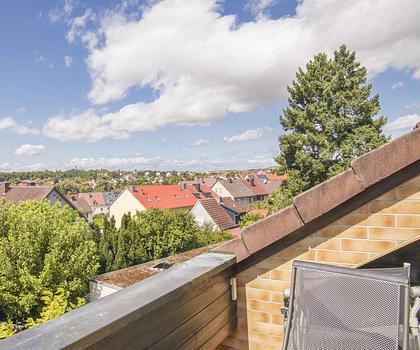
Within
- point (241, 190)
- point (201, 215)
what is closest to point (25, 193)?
point (201, 215)

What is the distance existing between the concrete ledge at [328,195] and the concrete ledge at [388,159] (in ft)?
0.16

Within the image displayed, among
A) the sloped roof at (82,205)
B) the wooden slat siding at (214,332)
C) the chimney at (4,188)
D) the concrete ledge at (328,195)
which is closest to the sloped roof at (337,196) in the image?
the concrete ledge at (328,195)

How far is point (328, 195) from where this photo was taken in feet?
5.70

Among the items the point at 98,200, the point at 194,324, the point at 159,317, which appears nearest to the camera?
the point at 159,317

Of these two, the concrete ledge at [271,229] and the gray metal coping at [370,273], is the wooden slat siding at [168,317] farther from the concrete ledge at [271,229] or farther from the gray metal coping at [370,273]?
the gray metal coping at [370,273]

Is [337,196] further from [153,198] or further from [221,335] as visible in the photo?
[153,198]

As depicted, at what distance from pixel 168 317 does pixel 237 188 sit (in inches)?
2095

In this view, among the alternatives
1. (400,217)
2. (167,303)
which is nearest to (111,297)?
(167,303)

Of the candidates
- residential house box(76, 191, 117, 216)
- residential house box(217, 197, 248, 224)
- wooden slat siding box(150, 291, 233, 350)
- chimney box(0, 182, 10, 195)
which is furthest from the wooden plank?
residential house box(76, 191, 117, 216)

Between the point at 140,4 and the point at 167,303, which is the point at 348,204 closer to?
the point at 167,303

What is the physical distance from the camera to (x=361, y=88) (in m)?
18.0

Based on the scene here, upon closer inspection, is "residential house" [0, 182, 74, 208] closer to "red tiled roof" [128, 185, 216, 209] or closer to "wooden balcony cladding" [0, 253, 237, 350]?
"red tiled roof" [128, 185, 216, 209]

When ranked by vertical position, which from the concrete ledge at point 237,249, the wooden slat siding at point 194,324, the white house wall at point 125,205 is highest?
the concrete ledge at point 237,249

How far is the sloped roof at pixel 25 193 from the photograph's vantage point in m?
30.0
